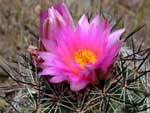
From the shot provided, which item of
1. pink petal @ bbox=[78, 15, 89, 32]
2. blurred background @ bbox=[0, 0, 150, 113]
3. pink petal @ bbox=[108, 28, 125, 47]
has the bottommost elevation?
pink petal @ bbox=[108, 28, 125, 47]

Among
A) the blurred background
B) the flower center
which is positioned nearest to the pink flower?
the flower center

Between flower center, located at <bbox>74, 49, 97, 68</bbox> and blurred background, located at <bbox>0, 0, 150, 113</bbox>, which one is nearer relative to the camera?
flower center, located at <bbox>74, 49, 97, 68</bbox>

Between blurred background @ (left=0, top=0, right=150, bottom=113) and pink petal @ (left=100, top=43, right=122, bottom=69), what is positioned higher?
blurred background @ (left=0, top=0, right=150, bottom=113)

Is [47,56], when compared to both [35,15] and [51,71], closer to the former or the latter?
[51,71]

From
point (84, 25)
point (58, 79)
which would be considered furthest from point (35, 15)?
point (58, 79)

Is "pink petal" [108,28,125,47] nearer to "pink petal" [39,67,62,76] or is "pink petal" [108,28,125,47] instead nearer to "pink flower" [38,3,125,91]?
"pink flower" [38,3,125,91]

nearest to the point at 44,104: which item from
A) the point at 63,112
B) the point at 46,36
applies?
the point at 63,112

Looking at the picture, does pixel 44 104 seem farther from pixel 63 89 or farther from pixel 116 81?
pixel 116 81

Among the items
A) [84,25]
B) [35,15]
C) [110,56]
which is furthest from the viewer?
[35,15]
